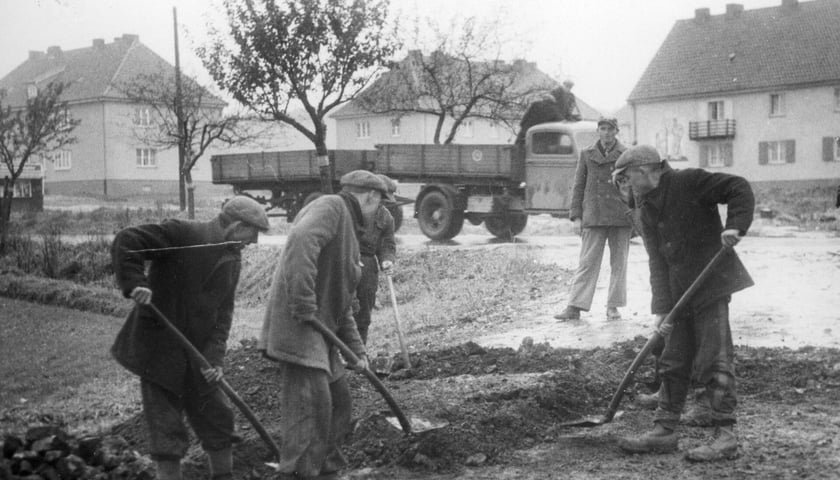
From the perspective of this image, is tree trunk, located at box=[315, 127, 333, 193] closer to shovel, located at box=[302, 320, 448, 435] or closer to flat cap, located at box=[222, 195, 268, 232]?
shovel, located at box=[302, 320, 448, 435]

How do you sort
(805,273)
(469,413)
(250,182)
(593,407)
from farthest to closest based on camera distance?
(250,182)
(805,273)
(593,407)
(469,413)

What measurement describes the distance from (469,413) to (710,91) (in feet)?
141

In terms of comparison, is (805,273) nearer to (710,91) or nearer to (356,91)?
(356,91)

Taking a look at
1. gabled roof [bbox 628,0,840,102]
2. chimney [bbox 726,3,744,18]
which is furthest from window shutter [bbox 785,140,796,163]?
chimney [bbox 726,3,744,18]

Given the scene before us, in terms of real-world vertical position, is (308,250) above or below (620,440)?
above

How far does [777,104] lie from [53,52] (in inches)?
1304

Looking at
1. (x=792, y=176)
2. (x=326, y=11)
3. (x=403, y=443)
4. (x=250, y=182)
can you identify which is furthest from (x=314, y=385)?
(x=792, y=176)

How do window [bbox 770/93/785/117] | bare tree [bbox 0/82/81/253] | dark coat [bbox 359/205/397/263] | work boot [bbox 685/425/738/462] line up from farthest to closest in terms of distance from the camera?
1. window [bbox 770/93/785/117]
2. bare tree [bbox 0/82/81/253]
3. dark coat [bbox 359/205/397/263]
4. work boot [bbox 685/425/738/462]

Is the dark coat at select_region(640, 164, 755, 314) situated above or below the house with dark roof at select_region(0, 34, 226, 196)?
below

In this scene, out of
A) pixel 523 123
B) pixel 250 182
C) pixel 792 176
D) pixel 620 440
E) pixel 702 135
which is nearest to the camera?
pixel 620 440

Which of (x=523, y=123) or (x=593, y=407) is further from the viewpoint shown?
(x=523, y=123)

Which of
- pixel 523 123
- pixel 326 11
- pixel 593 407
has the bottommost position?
pixel 593 407

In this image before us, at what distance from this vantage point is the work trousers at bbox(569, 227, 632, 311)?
9992 mm

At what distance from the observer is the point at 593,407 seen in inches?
278
